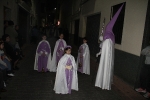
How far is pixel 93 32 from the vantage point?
11.8 m

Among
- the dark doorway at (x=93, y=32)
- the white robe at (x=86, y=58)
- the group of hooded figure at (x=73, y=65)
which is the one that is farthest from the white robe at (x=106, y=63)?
the dark doorway at (x=93, y=32)

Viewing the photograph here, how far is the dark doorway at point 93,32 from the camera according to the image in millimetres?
10920

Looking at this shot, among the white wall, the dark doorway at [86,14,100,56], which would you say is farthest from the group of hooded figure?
the dark doorway at [86,14,100,56]

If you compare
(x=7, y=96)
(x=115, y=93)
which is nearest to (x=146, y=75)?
(x=115, y=93)

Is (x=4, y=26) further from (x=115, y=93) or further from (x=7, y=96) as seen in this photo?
(x=115, y=93)

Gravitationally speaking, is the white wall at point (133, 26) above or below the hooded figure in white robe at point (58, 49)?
above

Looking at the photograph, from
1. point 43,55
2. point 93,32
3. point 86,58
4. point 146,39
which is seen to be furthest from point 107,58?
point 93,32

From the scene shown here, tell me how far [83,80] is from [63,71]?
6.19 feet

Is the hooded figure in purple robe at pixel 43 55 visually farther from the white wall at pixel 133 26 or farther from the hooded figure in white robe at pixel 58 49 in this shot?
the white wall at pixel 133 26

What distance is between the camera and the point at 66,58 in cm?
517

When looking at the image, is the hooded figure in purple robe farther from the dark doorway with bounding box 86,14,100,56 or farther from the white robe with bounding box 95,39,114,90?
the dark doorway with bounding box 86,14,100,56

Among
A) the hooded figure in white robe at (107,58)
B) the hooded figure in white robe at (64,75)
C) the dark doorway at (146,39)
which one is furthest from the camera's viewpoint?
the hooded figure in white robe at (107,58)

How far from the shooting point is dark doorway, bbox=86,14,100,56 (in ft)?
35.8

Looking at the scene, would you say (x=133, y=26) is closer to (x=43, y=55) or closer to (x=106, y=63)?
(x=106, y=63)
